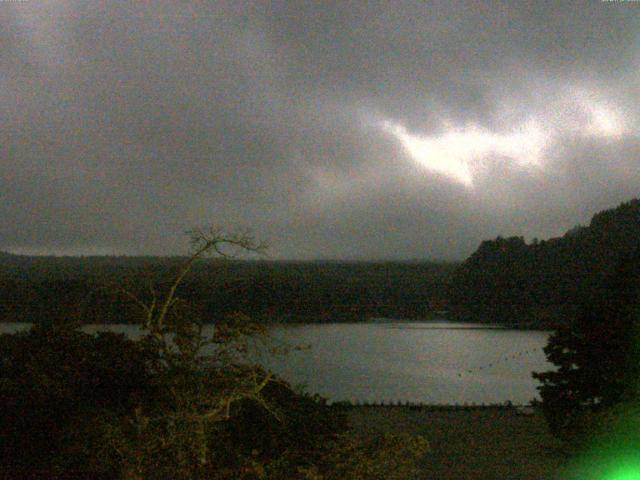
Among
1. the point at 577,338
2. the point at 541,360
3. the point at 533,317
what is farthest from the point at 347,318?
the point at 577,338

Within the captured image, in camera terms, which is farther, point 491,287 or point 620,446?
point 491,287

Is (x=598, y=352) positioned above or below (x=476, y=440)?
above

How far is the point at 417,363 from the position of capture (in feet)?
158

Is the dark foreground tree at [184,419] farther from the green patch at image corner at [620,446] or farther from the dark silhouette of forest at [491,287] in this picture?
the dark silhouette of forest at [491,287]

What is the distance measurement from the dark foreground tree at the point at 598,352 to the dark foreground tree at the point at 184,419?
28.7ft

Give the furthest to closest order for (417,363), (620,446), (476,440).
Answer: (417,363)
(476,440)
(620,446)

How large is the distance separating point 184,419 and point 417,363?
4234 cm

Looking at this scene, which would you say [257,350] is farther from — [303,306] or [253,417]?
[303,306]

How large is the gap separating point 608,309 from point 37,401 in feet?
40.5

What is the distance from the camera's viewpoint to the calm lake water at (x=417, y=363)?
119 feet

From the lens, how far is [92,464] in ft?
24.0

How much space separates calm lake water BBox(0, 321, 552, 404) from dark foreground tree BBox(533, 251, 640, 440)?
10.3 metres

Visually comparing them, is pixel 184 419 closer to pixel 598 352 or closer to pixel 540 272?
pixel 598 352

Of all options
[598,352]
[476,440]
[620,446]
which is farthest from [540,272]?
[620,446]
